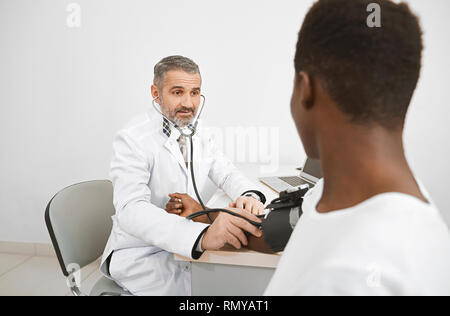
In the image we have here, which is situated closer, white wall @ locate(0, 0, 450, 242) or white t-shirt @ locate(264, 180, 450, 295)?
white t-shirt @ locate(264, 180, 450, 295)

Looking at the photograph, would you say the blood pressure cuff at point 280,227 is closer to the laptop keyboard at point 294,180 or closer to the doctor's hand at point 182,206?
the doctor's hand at point 182,206

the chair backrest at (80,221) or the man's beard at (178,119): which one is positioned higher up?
the man's beard at (178,119)

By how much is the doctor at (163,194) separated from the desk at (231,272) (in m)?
0.03

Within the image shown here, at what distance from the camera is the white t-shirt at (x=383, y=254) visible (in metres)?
0.31

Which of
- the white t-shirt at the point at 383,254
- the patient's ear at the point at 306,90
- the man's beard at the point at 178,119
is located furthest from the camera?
the man's beard at the point at 178,119

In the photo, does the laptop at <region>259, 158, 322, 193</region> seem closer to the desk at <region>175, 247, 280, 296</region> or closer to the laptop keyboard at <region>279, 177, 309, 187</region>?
the laptop keyboard at <region>279, 177, 309, 187</region>

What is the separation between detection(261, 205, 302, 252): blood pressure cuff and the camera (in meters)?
0.65

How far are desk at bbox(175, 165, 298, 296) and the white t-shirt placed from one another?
34 centimetres

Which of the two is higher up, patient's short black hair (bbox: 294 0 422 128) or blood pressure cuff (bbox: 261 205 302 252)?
patient's short black hair (bbox: 294 0 422 128)

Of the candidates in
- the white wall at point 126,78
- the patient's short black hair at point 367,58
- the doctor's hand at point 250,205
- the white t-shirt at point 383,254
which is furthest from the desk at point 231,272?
the white wall at point 126,78

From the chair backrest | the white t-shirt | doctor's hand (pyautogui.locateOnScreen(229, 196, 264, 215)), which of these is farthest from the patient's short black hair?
the chair backrest

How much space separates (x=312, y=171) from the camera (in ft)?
4.41
